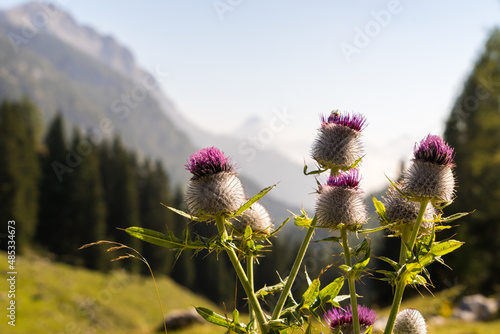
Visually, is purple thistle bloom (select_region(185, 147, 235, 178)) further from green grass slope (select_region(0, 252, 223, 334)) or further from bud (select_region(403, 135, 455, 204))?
green grass slope (select_region(0, 252, 223, 334))

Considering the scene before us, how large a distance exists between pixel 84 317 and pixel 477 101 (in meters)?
55.2

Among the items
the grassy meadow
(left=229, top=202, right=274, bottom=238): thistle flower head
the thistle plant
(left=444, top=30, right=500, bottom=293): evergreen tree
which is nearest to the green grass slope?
the grassy meadow

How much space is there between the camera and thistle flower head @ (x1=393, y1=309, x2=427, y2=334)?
2918 mm

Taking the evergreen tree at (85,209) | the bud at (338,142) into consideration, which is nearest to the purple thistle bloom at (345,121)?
the bud at (338,142)

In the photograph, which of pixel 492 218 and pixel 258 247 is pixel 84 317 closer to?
pixel 492 218

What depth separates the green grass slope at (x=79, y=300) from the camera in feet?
163

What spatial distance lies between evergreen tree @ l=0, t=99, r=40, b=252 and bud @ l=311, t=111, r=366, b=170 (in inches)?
3068

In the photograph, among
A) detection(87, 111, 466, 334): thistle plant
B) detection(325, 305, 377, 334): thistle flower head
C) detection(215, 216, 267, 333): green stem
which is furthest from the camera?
detection(325, 305, 377, 334): thistle flower head

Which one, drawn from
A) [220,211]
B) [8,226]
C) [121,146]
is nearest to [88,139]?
[121,146]

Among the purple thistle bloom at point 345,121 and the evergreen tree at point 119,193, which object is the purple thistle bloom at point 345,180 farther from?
the evergreen tree at point 119,193

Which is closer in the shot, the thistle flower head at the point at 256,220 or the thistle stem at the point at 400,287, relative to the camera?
the thistle stem at the point at 400,287

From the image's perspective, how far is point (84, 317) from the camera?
58.1 metres

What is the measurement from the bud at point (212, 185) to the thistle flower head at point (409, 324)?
139cm

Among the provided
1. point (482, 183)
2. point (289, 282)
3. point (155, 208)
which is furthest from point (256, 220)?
point (155, 208)
